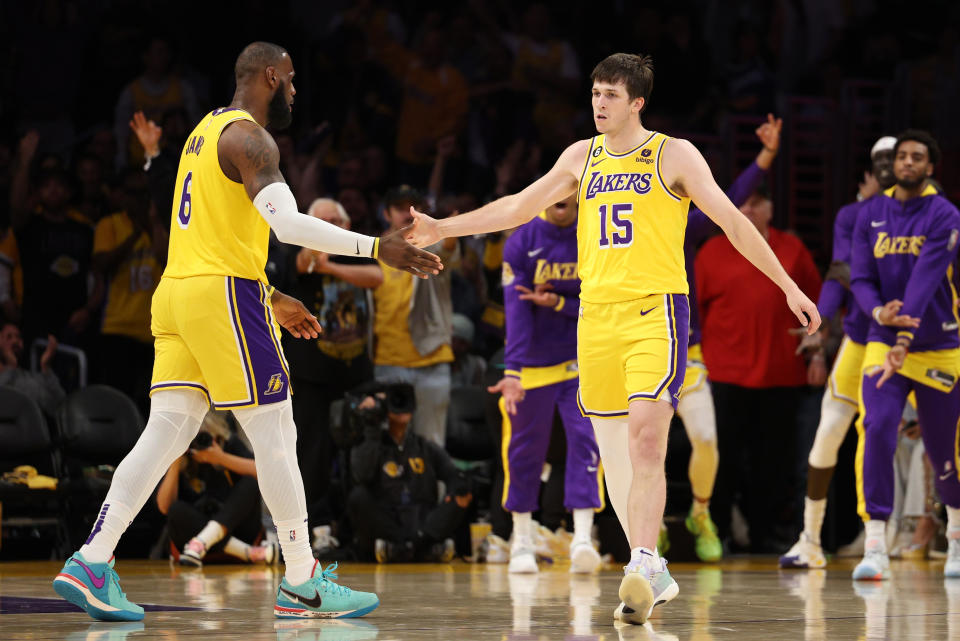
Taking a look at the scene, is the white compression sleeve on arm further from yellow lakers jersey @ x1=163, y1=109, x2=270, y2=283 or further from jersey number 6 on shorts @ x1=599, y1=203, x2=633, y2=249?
jersey number 6 on shorts @ x1=599, y1=203, x2=633, y2=249

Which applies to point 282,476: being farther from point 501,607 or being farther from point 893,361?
point 893,361

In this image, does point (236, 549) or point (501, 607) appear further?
point (236, 549)

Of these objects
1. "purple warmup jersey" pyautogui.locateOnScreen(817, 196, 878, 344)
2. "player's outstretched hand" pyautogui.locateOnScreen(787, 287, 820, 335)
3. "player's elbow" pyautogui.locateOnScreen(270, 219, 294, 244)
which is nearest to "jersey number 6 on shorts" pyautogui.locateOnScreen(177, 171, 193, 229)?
"player's elbow" pyautogui.locateOnScreen(270, 219, 294, 244)

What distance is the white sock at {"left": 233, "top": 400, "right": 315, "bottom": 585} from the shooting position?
500 centimetres

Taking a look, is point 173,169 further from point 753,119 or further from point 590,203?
point 753,119

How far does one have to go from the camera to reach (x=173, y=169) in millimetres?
6773

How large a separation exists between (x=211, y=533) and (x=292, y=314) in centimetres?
315

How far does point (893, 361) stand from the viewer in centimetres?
734

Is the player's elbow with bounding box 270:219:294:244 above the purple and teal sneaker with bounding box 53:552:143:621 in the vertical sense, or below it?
above

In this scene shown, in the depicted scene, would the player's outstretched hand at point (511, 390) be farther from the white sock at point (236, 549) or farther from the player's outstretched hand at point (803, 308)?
the player's outstretched hand at point (803, 308)

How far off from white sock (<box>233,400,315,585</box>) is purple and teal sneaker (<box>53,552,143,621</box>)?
598 mm

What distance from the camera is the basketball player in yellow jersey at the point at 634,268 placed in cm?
522

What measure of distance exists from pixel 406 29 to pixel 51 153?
3763mm

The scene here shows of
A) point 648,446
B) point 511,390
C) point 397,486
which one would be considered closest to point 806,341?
point 511,390
